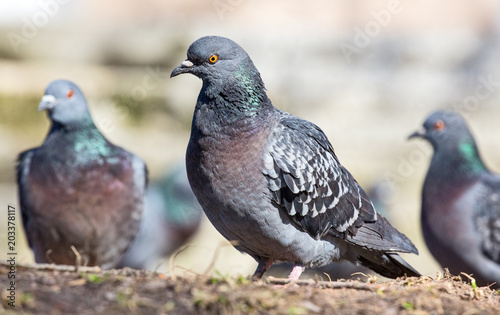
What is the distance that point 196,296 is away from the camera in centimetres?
368

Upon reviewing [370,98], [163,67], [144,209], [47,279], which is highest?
[370,98]

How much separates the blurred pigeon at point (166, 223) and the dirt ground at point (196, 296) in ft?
18.2

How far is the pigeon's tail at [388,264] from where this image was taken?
591cm

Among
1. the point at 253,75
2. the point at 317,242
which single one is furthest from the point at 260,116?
the point at 317,242

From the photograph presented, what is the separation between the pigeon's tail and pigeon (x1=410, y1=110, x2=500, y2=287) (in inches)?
90.4

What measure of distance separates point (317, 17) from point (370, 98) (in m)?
6.96

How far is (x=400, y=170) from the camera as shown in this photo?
15.4 metres

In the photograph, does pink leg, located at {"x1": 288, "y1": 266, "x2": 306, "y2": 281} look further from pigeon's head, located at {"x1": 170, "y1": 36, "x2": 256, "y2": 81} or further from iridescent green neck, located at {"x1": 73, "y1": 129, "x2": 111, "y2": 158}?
iridescent green neck, located at {"x1": 73, "y1": 129, "x2": 111, "y2": 158}

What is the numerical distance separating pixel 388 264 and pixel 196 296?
284cm

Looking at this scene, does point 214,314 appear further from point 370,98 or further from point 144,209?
point 370,98

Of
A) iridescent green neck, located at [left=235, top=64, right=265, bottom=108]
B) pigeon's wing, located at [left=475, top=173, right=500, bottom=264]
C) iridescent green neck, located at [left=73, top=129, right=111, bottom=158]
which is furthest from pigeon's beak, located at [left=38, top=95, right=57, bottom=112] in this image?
pigeon's wing, located at [left=475, top=173, right=500, bottom=264]

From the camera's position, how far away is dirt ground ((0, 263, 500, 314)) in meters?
3.53

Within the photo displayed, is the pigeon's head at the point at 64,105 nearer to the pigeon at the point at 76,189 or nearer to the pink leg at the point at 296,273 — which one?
the pigeon at the point at 76,189

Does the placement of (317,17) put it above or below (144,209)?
above
